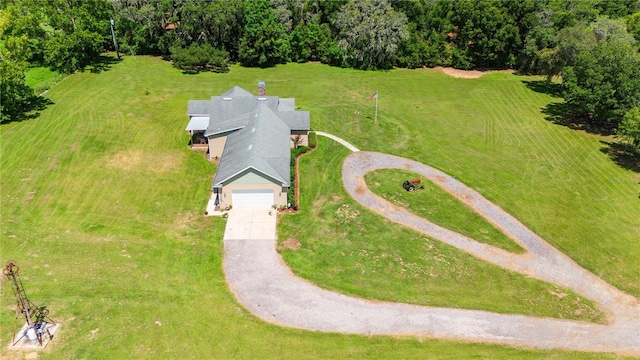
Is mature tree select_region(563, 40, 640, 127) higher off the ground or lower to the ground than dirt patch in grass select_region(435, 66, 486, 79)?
higher

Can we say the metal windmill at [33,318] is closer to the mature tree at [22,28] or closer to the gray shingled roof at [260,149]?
the gray shingled roof at [260,149]

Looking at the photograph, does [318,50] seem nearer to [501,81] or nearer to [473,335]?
[501,81]

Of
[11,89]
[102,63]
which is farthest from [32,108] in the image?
[102,63]

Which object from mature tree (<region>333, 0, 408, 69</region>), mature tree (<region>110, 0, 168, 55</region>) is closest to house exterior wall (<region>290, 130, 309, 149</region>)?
mature tree (<region>333, 0, 408, 69</region>)

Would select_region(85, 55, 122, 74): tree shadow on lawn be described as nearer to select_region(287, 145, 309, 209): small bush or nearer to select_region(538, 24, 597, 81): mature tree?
select_region(287, 145, 309, 209): small bush

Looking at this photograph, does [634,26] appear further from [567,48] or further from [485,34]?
[485,34]

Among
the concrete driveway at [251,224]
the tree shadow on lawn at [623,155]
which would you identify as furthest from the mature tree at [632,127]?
the concrete driveway at [251,224]
